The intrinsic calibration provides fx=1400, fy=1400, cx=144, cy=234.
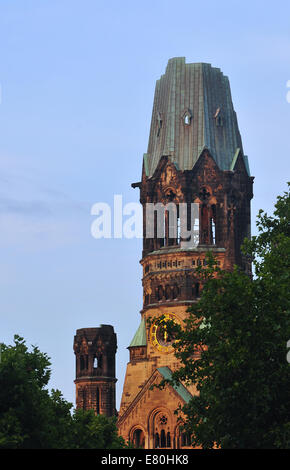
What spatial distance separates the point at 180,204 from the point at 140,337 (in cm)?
1461

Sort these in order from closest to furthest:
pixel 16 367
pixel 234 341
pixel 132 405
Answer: pixel 234 341
pixel 16 367
pixel 132 405

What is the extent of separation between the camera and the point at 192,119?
147m

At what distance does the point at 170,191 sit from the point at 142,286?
35.1ft

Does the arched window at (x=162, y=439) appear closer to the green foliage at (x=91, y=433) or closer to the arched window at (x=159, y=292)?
the arched window at (x=159, y=292)

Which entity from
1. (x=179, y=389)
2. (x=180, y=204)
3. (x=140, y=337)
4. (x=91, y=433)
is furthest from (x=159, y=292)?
(x=91, y=433)

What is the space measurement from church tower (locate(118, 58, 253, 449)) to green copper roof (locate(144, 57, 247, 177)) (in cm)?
10

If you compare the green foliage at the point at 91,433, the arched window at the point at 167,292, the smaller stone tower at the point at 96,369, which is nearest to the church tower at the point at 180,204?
the arched window at the point at 167,292

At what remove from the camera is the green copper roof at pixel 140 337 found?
476 feet

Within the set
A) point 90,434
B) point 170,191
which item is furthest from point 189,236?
point 90,434

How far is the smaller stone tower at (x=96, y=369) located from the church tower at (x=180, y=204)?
14.9m
